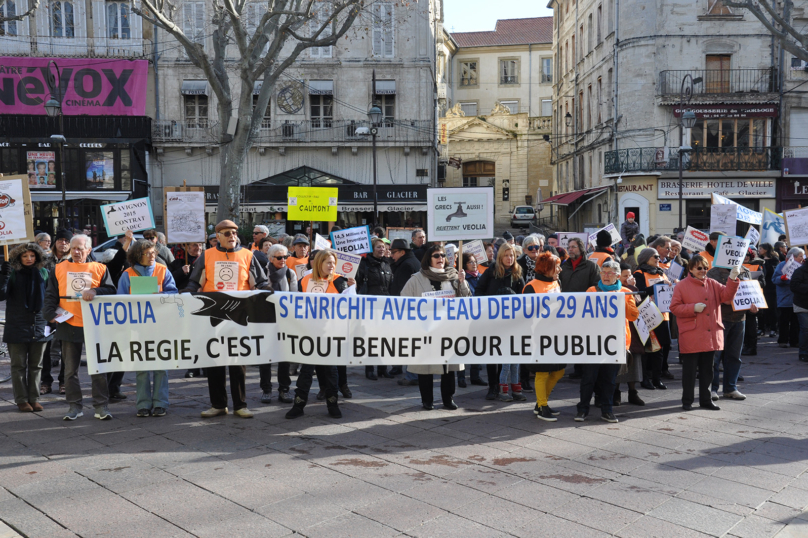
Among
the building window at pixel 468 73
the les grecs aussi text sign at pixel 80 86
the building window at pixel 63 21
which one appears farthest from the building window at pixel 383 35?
the building window at pixel 468 73

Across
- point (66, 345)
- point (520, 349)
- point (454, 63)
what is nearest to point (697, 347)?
point (520, 349)

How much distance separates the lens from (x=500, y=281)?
27.1 ft

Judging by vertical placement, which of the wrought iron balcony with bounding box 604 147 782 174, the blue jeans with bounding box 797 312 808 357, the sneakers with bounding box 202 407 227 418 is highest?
the wrought iron balcony with bounding box 604 147 782 174

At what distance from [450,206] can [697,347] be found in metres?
3.31

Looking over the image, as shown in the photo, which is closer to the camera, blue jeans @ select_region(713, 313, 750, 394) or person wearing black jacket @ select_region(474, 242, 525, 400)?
person wearing black jacket @ select_region(474, 242, 525, 400)

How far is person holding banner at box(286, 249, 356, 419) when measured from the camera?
742cm

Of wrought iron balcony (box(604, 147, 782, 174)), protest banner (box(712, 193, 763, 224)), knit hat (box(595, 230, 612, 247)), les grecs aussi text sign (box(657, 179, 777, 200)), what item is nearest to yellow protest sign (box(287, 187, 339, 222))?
knit hat (box(595, 230, 612, 247))

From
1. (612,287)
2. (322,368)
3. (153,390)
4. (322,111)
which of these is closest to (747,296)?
(612,287)

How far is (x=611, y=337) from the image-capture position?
730 centimetres

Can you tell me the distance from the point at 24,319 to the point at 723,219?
10848 mm

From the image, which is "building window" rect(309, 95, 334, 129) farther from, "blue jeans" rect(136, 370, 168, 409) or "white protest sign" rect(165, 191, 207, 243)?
"blue jeans" rect(136, 370, 168, 409)

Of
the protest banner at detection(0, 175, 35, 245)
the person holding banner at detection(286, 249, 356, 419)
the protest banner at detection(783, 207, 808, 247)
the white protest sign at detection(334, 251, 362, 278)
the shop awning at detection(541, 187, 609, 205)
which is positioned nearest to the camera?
A: the person holding banner at detection(286, 249, 356, 419)

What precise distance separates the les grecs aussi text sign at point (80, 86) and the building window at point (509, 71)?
3534 cm

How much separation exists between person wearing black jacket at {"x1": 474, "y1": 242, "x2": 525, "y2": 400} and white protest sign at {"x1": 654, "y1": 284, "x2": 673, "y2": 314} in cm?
190
